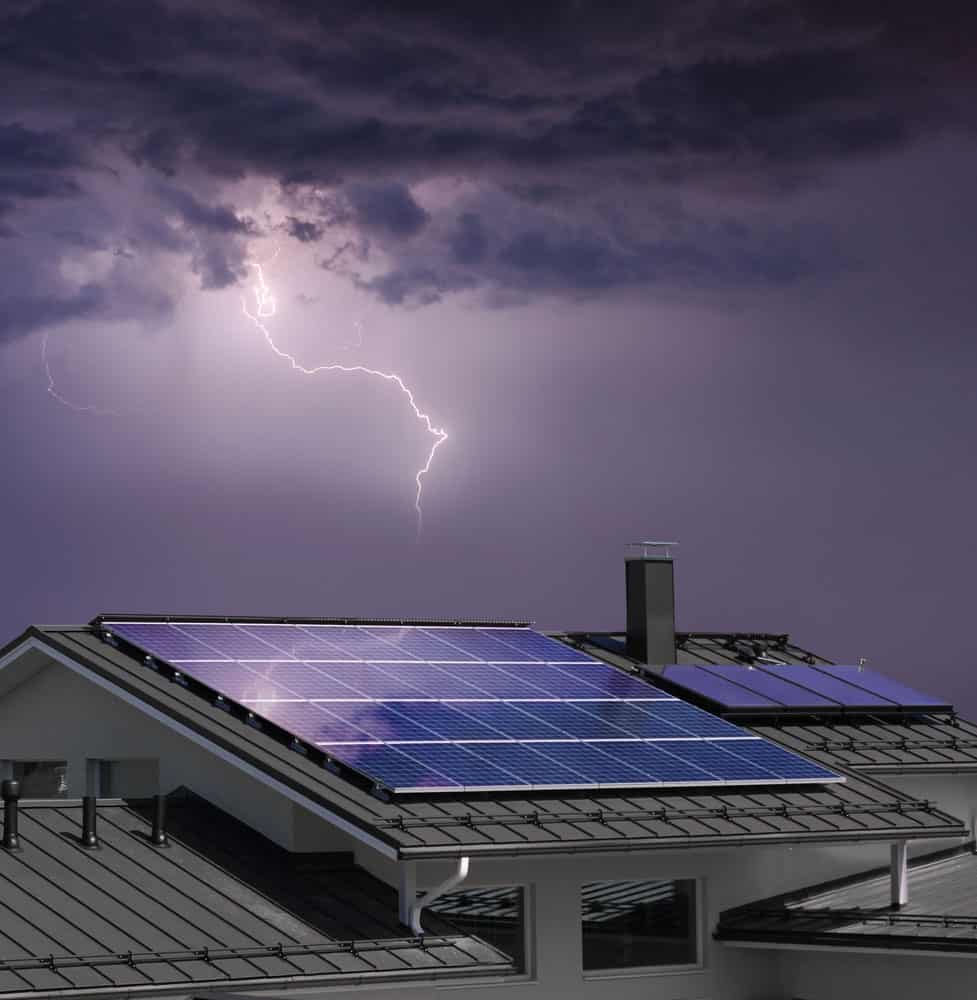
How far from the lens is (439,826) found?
24.3m

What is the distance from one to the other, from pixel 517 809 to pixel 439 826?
1.60 metres

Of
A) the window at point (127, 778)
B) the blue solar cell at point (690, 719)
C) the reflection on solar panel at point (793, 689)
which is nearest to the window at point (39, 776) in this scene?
the window at point (127, 778)

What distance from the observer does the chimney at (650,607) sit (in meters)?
35.2

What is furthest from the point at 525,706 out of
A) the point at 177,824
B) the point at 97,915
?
the point at 97,915

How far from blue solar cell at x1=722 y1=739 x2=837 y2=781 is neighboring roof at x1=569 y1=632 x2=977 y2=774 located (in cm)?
137

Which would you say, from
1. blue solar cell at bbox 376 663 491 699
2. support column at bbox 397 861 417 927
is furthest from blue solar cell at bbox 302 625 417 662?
support column at bbox 397 861 417 927

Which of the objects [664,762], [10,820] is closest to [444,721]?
[664,762]

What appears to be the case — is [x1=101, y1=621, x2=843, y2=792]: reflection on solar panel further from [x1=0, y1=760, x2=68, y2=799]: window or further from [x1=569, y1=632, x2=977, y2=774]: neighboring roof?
[x1=0, y1=760, x2=68, y2=799]: window

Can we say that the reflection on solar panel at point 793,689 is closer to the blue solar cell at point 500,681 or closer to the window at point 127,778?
the blue solar cell at point 500,681

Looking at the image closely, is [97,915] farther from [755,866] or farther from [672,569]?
[672,569]

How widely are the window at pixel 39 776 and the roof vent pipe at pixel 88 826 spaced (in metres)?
5.23

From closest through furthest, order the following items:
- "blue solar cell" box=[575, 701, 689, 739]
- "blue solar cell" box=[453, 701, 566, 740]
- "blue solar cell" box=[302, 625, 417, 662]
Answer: "blue solar cell" box=[453, 701, 566, 740]
"blue solar cell" box=[575, 701, 689, 739]
"blue solar cell" box=[302, 625, 417, 662]

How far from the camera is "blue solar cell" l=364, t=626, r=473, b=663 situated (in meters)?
31.5

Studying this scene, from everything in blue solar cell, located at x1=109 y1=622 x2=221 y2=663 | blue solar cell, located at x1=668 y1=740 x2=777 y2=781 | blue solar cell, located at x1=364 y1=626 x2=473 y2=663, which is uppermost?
blue solar cell, located at x1=364 y1=626 x2=473 y2=663
